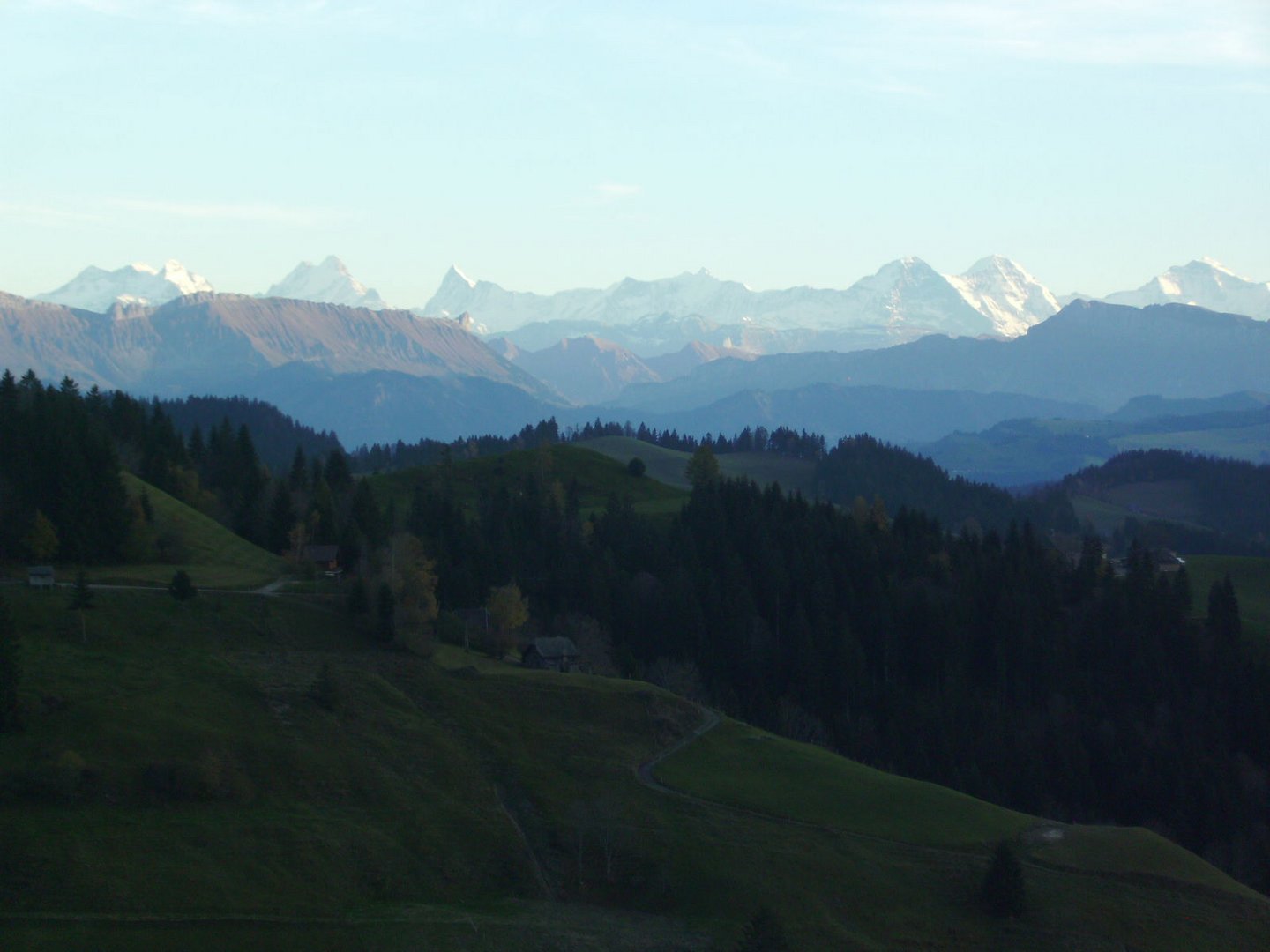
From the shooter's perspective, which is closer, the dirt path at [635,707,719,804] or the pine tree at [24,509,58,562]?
the dirt path at [635,707,719,804]

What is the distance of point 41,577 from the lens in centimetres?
7275

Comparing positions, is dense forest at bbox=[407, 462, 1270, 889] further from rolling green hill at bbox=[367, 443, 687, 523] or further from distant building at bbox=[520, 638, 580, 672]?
rolling green hill at bbox=[367, 443, 687, 523]

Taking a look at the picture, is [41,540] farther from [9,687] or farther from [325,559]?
[9,687]

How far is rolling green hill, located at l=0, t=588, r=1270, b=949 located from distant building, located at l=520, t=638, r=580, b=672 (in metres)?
13.5

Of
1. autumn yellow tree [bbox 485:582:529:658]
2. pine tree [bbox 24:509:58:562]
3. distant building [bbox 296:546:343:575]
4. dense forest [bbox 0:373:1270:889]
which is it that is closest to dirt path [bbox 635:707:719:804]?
autumn yellow tree [bbox 485:582:529:658]

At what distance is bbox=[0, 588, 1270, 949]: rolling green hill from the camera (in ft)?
152

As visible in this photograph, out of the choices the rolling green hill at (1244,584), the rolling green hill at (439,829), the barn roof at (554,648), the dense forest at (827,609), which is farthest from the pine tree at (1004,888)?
the rolling green hill at (1244,584)

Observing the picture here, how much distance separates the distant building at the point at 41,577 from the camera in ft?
238

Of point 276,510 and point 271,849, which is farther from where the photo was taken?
point 276,510

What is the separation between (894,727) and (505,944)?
221ft

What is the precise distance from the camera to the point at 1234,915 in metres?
56.9

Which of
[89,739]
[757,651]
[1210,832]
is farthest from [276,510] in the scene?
[1210,832]

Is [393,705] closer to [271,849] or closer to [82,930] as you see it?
[271,849]

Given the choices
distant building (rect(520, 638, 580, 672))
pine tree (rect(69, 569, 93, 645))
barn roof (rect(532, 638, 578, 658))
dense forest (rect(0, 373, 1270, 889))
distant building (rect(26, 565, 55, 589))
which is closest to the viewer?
pine tree (rect(69, 569, 93, 645))
